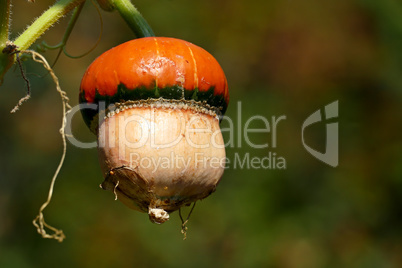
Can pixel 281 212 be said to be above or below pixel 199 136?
below

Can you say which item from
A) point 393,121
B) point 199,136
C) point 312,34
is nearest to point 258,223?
point 393,121

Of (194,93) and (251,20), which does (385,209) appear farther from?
(194,93)

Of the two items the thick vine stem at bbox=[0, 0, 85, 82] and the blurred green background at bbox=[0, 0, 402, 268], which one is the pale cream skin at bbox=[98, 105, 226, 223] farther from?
the blurred green background at bbox=[0, 0, 402, 268]

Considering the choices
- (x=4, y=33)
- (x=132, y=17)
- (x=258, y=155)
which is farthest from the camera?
(x=258, y=155)

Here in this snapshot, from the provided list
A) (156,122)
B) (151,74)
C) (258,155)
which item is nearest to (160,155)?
(156,122)

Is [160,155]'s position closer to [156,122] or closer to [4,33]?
[156,122]

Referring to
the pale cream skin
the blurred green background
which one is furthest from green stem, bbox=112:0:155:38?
the blurred green background

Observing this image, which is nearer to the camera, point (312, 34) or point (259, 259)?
point (259, 259)
